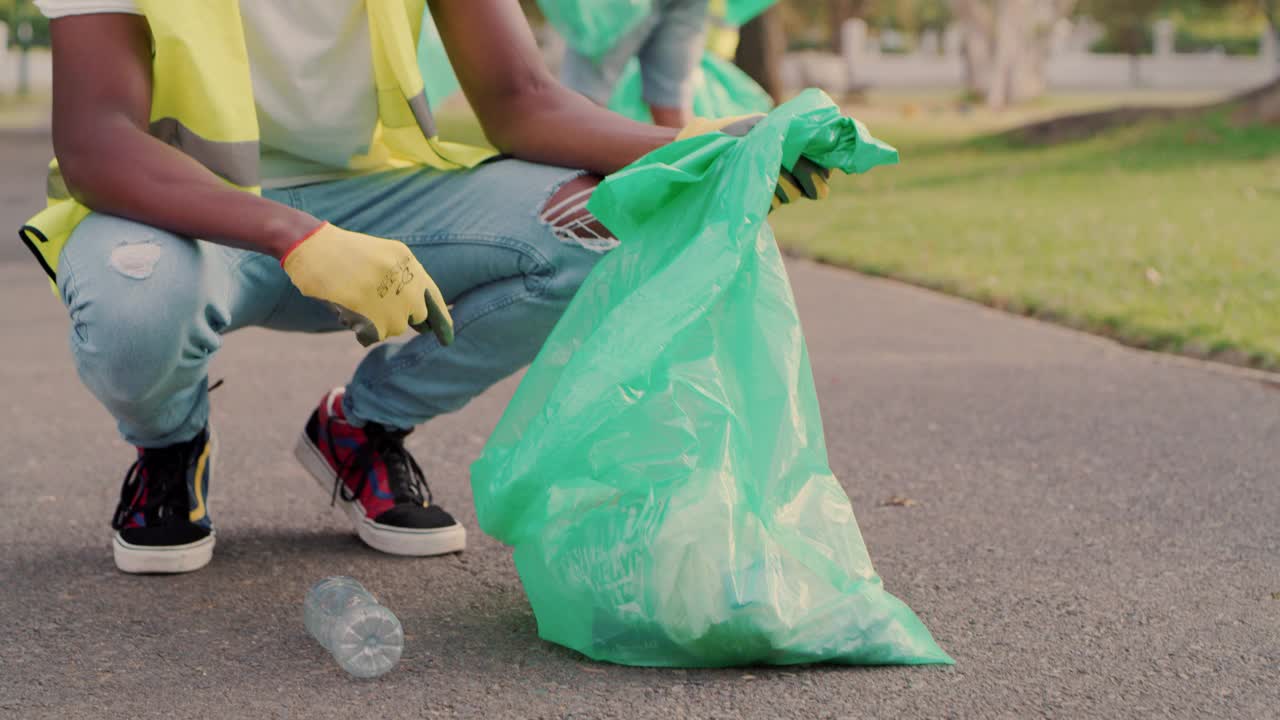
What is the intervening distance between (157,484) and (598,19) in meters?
3.45

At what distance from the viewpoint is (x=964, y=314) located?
17.0ft

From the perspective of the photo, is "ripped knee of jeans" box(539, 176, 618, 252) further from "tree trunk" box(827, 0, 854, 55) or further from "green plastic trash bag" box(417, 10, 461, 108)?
"tree trunk" box(827, 0, 854, 55)

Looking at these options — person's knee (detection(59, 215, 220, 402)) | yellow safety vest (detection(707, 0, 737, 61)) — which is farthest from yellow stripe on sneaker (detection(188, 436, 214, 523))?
yellow safety vest (detection(707, 0, 737, 61))

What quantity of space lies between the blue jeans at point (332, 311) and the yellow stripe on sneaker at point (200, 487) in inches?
2.9

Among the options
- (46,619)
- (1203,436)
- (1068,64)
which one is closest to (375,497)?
(46,619)

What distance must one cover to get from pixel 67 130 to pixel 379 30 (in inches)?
20.6

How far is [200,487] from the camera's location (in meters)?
2.50

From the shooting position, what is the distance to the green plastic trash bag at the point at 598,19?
5492 millimetres

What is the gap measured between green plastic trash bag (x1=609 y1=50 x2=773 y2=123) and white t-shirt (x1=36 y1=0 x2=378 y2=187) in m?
3.49

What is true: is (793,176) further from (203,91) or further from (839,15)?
(839,15)

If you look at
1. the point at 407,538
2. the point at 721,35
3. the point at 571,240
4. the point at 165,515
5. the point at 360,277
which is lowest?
the point at 721,35

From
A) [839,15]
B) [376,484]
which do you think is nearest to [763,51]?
[376,484]

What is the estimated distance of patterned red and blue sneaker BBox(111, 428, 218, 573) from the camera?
Result: 8.00ft

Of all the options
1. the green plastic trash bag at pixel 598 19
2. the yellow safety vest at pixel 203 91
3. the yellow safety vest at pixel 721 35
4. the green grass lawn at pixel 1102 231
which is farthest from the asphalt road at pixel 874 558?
the yellow safety vest at pixel 721 35
